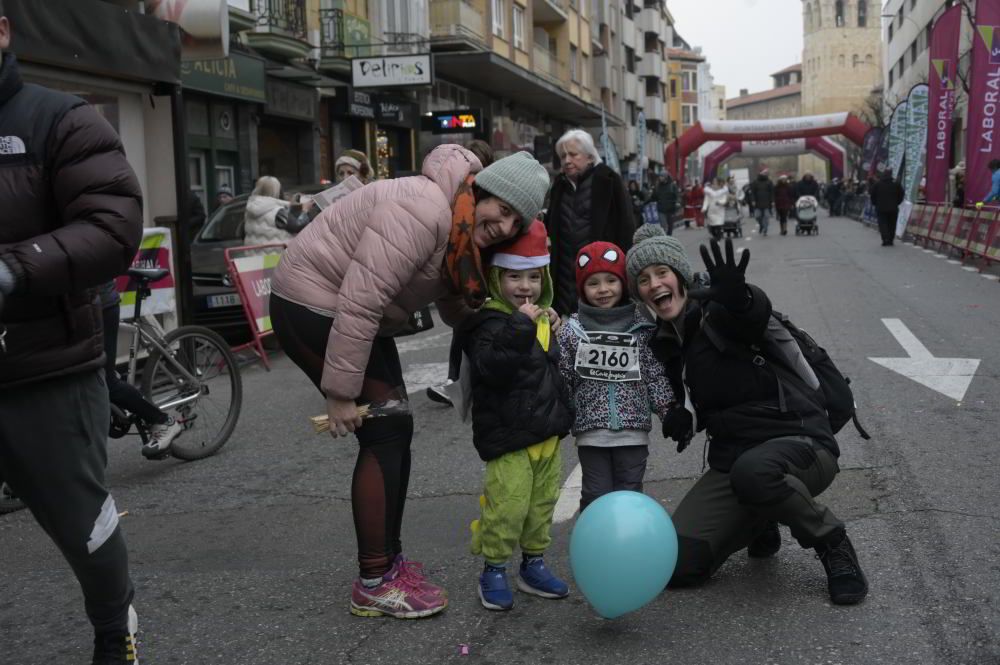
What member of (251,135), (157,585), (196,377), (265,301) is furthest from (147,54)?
(251,135)

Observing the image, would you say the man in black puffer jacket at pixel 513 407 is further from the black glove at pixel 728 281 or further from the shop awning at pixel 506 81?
the shop awning at pixel 506 81

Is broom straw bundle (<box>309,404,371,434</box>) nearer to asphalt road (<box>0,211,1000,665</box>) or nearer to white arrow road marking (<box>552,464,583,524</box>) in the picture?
asphalt road (<box>0,211,1000,665</box>)

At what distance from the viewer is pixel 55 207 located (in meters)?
2.93

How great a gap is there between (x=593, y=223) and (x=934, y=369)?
123 inches

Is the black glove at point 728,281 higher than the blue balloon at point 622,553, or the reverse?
the black glove at point 728,281

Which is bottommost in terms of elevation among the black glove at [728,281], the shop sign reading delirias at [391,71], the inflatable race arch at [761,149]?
the black glove at [728,281]

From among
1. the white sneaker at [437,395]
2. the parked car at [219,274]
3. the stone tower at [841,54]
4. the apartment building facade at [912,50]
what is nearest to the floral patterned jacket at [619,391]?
the white sneaker at [437,395]

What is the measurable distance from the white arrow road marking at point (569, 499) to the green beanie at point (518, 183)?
1.63 meters

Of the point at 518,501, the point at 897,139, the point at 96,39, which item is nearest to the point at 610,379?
the point at 518,501

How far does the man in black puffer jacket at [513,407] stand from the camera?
12.3ft

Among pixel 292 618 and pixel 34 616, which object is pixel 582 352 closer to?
pixel 292 618

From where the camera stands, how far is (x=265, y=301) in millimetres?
11031

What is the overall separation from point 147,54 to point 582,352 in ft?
23.9

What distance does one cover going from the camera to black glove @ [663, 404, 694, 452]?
13.5 ft
